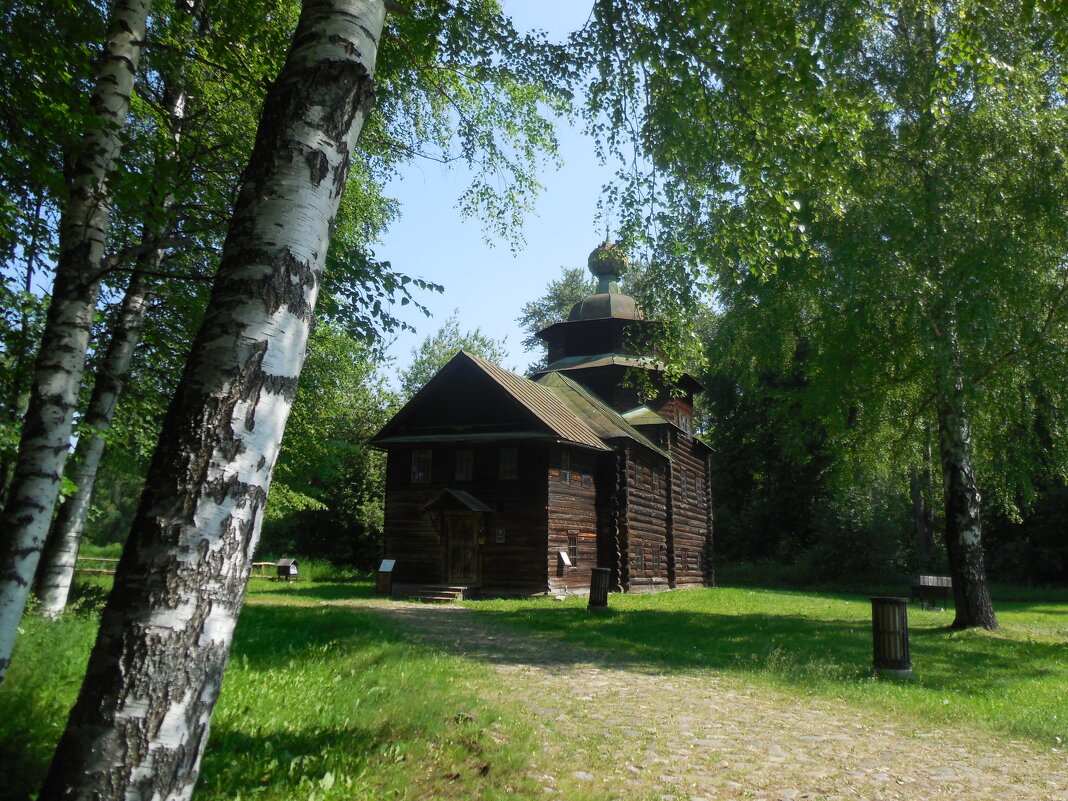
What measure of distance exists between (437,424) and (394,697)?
17.7 meters

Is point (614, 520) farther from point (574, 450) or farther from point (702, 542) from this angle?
point (702, 542)

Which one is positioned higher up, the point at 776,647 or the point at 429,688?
the point at 429,688

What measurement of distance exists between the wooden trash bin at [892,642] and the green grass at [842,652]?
0.21 m

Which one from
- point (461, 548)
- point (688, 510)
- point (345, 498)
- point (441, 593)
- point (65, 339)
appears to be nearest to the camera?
point (65, 339)

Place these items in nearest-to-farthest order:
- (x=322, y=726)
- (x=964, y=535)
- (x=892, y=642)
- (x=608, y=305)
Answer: (x=322, y=726), (x=892, y=642), (x=964, y=535), (x=608, y=305)

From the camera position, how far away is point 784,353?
17.9 metres

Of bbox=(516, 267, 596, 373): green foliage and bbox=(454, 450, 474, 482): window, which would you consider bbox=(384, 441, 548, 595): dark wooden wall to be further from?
bbox=(516, 267, 596, 373): green foliage

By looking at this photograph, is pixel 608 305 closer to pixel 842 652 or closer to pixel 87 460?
pixel 842 652

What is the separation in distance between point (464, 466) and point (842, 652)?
14.3 m

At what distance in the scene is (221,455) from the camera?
8.81 ft

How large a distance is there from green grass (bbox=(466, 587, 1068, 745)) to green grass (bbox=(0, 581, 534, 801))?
4.28m

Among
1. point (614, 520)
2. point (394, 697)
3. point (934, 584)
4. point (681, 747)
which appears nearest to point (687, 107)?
point (681, 747)

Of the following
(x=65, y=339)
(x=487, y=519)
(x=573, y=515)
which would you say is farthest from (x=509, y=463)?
(x=65, y=339)

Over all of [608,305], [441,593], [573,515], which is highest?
[608,305]
